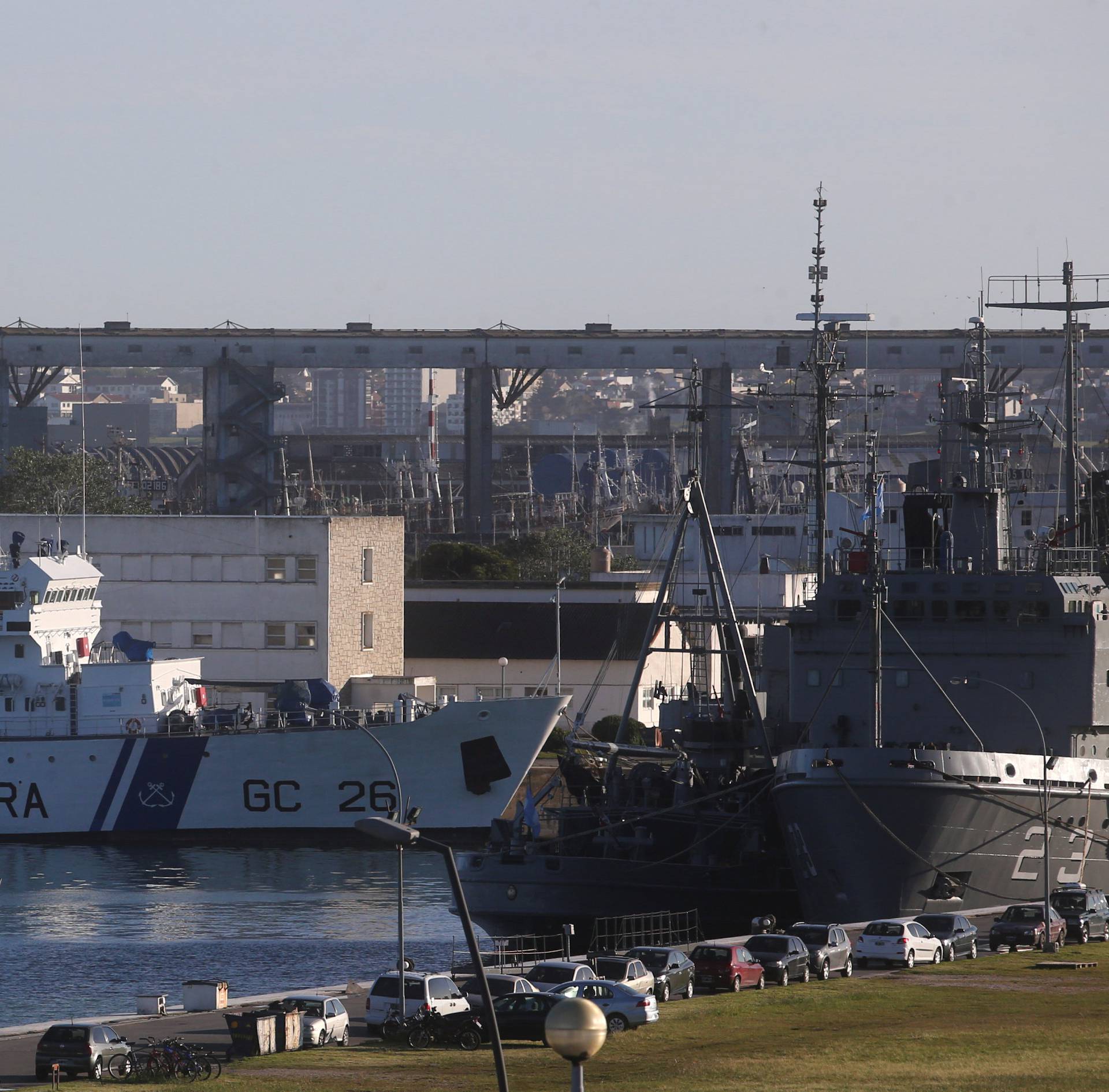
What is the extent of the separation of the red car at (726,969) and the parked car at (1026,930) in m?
6.09

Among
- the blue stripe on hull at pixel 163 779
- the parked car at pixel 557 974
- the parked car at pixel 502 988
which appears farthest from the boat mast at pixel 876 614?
the blue stripe on hull at pixel 163 779

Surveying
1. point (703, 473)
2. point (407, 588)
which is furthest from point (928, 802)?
point (703, 473)

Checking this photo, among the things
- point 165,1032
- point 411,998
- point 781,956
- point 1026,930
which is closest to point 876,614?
point 1026,930

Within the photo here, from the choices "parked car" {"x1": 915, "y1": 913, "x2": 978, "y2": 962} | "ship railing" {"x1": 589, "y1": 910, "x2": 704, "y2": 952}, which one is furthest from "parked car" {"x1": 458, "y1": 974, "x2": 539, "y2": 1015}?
"ship railing" {"x1": 589, "y1": 910, "x2": 704, "y2": 952}

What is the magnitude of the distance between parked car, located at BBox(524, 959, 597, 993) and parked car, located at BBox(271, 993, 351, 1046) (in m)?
2.98

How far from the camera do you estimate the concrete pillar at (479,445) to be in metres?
116

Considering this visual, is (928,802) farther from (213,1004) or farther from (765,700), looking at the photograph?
(213,1004)

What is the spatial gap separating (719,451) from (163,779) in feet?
181

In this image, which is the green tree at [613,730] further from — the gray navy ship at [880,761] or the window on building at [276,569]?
the window on building at [276,569]

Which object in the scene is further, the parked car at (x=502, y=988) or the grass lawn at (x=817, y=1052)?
the parked car at (x=502, y=988)

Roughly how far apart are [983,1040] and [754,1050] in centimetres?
338

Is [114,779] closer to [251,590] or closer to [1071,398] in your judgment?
[251,590]

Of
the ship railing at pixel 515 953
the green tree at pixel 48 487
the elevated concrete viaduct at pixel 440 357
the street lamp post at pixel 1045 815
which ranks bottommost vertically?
the ship railing at pixel 515 953

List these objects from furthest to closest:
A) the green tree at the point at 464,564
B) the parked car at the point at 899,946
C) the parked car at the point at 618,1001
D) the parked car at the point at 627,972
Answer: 1. the green tree at the point at 464,564
2. the parked car at the point at 899,946
3. the parked car at the point at 627,972
4. the parked car at the point at 618,1001
